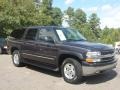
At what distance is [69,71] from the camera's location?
8.53 m

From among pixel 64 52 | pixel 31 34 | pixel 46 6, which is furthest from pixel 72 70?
pixel 46 6

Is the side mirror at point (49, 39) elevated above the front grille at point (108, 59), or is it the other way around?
the side mirror at point (49, 39)

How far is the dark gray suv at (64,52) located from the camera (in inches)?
317

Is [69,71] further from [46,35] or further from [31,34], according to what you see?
[31,34]

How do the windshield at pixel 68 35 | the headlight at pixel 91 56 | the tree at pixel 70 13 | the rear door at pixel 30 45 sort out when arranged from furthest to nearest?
the tree at pixel 70 13, the rear door at pixel 30 45, the windshield at pixel 68 35, the headlight at pixel 91 56

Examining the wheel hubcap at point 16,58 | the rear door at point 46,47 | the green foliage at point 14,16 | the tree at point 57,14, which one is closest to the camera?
the rear door at point 46,47

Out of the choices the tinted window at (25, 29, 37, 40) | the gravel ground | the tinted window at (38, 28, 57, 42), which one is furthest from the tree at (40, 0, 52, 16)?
the tinted window at (38, 28, 57, 42)

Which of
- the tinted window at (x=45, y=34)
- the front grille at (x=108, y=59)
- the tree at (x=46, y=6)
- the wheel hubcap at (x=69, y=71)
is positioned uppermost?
the tree at (x=46, y=6)

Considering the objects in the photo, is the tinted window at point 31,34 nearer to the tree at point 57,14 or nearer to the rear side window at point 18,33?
the rear side window at point 18,33

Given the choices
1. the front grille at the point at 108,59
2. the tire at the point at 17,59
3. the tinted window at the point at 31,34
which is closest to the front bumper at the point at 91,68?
the front grille at the point at 108,59

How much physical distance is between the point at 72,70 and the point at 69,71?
135 millimetres

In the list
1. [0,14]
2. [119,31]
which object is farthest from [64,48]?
[119,31]

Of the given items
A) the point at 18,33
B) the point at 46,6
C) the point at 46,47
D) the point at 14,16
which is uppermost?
the point at 46,6

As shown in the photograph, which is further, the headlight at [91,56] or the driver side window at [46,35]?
the driver side window at [46,35]
